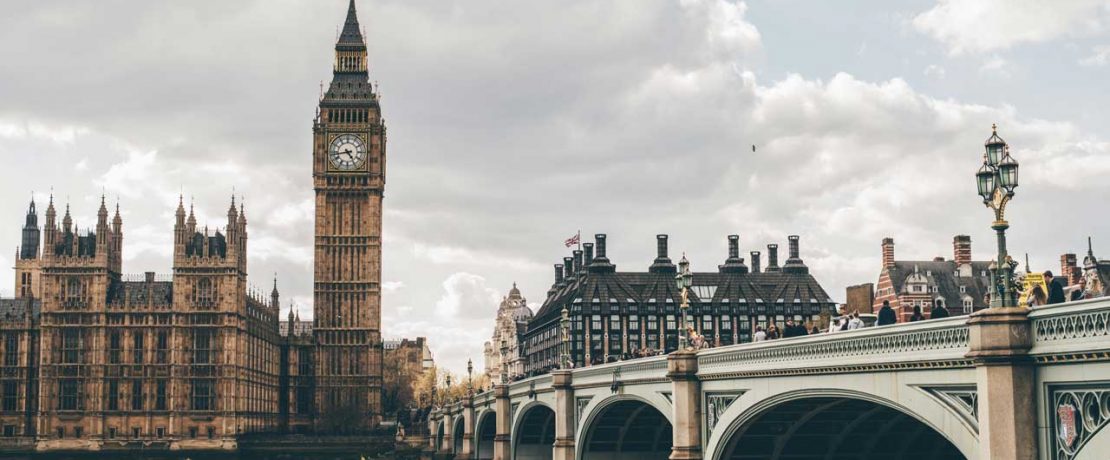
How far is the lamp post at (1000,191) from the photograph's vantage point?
20.7m

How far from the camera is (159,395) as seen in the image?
419 feet

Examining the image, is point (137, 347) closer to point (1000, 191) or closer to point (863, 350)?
point (863, 350)

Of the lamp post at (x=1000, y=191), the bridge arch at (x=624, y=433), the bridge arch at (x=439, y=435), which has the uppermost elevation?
the lamp post at (x=1000, y=191)

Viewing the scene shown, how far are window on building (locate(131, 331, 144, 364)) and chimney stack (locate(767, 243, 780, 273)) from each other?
227ft

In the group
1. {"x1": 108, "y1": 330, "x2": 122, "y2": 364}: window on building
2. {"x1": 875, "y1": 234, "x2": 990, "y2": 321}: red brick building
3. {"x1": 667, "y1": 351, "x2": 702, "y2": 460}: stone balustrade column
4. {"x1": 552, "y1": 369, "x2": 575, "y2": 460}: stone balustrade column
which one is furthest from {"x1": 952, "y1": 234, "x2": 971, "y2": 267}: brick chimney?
{"x1": 108, "y1": 330, "x2": 122, "y2": 364}: window on building

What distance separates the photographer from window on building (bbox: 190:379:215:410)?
12850 cm

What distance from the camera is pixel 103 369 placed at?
126938 mm

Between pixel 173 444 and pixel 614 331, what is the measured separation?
4531cm

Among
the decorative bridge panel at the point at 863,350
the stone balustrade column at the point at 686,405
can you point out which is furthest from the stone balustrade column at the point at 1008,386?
the stone balustrade column at the point at 686,405

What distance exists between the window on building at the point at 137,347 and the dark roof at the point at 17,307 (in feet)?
32.3

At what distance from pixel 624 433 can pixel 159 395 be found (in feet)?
276

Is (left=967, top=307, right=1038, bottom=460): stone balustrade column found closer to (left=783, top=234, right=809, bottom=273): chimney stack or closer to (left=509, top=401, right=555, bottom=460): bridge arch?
(left=509, top=401, right=555, bottom=460): bridge arch

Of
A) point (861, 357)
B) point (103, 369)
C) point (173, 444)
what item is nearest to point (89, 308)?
point (103, 369)

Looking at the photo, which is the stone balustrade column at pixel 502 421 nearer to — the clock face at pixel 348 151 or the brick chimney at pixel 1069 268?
the brick chimney at pixel 1069 268
